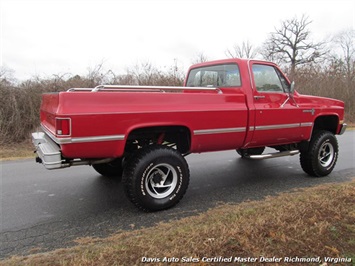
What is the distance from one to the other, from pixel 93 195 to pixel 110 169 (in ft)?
2.79

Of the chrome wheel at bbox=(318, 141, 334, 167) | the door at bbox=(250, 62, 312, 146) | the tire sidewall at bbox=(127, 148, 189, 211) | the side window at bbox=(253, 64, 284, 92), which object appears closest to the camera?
the tire sidewall at bbox=(127, 148, 189, 211)

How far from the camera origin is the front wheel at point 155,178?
12.1 ft

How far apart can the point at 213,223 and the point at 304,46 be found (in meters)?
44.1

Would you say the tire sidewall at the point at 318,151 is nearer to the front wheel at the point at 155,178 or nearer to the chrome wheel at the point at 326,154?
the chrome wheel at the point at 326,154

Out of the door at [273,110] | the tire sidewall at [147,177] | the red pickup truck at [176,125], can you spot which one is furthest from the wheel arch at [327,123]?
the tire sidewall at [147,177]

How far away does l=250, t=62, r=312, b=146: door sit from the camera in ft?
15.1

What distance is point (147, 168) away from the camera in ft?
12.2

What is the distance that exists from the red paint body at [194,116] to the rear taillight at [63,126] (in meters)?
0.01

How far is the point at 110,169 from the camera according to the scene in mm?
5324

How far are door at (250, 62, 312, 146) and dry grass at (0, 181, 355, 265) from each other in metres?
1.36

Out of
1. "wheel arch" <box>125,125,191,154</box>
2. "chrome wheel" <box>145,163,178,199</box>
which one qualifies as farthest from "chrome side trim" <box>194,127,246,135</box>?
"chrome wheel" <box>145,163,178,199</box>

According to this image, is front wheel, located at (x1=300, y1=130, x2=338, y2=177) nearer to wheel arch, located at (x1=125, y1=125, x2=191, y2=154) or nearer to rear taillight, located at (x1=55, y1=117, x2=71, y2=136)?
wheel arch, located at (x1=125, y1=125, x2=191, y2=154)

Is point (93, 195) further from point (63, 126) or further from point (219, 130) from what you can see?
point (219, 130)

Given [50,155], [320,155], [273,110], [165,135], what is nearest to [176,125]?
[165,135]
